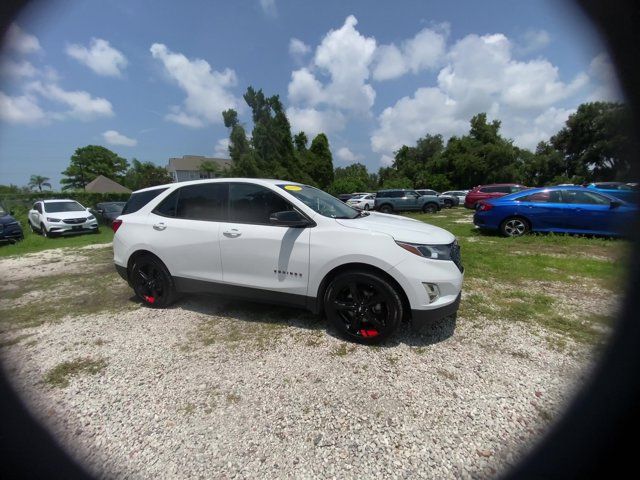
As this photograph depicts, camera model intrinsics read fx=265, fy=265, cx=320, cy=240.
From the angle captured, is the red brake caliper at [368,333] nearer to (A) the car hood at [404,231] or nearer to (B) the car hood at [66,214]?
(A) the car hood at [404,231]

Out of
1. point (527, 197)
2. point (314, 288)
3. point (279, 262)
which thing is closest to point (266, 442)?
point (314, 288)

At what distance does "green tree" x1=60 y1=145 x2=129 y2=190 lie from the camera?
62.6m

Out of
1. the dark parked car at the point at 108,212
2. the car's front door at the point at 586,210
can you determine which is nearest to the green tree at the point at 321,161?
the dark parked car at the point at 108,212

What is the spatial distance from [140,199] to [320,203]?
2.67 m

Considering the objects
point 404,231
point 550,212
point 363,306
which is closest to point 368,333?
point 363,306

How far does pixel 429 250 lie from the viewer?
2580 mm

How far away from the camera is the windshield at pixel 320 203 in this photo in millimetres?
3047

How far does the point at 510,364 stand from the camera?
238 centimetres

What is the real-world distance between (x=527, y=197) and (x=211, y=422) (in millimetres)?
9044

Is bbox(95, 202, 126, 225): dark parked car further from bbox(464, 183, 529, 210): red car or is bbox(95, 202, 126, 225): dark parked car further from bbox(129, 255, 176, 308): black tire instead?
bbox(464, 183, 529, 210): red car

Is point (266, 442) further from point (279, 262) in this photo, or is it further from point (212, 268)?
point (212, 268)

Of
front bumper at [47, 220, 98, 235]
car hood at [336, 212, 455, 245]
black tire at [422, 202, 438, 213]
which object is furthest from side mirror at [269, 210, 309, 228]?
black tire at [422, 202, 438, 213]

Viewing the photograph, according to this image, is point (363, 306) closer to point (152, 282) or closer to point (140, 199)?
point (152, 282)

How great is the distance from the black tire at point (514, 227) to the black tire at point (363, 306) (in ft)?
Answer: 22.9
